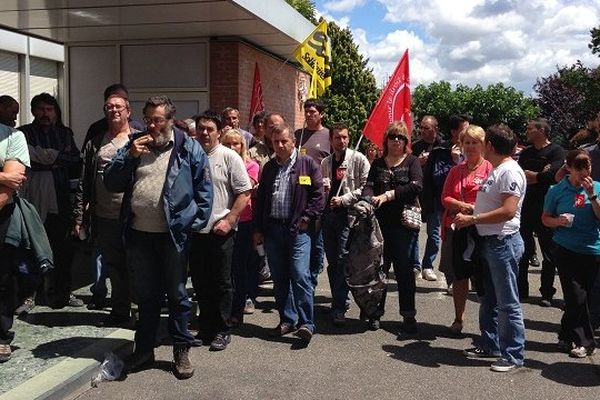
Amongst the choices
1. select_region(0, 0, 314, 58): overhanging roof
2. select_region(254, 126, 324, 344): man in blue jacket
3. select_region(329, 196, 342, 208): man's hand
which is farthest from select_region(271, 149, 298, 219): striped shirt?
select_region(0, 0, 314, 58): overhanging roof

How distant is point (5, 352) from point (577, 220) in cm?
457

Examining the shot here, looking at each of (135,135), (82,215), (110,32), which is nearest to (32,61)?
(110,32)

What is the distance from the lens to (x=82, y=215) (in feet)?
18.2

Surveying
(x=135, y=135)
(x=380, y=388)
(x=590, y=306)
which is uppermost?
(x=135, y=135)

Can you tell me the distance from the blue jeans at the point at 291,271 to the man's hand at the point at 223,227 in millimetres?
503

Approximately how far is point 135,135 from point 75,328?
6.32 ft

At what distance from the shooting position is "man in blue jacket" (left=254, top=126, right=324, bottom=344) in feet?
17.8

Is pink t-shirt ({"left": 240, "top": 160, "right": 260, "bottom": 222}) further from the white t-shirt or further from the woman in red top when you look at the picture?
the white t-shirt

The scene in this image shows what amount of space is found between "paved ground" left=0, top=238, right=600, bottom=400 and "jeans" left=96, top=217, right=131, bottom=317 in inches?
11.8

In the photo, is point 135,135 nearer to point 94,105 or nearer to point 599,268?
point 599,268

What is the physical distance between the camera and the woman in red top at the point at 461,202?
529 centimetres

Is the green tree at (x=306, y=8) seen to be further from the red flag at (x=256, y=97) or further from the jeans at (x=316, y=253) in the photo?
the jeans at (x=316, y=253)

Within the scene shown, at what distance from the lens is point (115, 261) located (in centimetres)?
560

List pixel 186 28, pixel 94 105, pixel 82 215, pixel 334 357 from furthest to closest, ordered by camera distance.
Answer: pixel 94 105
pixel 186 28
pixel 82 215
pixel 334 357
